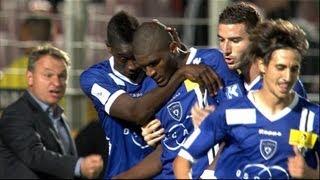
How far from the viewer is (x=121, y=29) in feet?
26.7

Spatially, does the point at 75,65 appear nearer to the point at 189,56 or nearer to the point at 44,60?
the point at 44,60

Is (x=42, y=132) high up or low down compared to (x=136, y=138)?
down

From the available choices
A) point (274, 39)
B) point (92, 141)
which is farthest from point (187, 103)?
point (92, 141)

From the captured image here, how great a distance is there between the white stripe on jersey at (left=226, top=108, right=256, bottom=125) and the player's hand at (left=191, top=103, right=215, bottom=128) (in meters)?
0.17

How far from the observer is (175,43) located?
24.0 feet

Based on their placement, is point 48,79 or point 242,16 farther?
point 48,79

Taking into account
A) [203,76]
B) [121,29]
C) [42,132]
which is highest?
[121,29]

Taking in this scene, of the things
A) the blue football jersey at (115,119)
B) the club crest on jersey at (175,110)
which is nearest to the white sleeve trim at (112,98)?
the blue football jersey at (115,119)

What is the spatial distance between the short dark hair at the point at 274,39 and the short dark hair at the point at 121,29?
128 centimetres

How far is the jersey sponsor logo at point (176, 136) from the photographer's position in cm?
743

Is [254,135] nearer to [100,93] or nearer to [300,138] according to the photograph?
[300,138]

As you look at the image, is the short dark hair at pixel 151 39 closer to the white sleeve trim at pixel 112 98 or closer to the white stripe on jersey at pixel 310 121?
the white sleeve trim at pixel 112 98

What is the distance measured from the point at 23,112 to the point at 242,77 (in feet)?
8.45

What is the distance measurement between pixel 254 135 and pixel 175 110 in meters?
0.83
